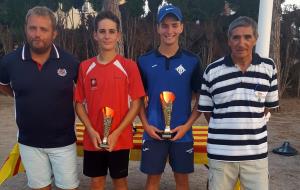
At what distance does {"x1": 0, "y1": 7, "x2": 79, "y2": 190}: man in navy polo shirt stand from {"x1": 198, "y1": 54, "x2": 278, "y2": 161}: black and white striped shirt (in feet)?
4.16

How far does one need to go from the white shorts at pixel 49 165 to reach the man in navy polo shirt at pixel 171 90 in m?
0.67

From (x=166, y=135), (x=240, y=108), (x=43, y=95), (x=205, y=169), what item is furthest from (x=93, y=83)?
(x=205, y=169)

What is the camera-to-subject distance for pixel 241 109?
2982 mm

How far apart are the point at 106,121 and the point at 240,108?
1.08 metres

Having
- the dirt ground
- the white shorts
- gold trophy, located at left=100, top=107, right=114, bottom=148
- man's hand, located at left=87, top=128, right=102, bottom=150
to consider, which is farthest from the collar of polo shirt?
the dirt ground

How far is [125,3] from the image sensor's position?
1355 centimetres

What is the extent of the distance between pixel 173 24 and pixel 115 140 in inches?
45.0

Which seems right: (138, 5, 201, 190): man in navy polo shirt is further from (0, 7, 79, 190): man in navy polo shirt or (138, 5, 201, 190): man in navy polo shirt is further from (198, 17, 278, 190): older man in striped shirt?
(0, 7, 79, 190): man in navy polo shirt

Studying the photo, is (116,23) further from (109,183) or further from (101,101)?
(109,183)

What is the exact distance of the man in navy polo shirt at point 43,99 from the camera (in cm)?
325

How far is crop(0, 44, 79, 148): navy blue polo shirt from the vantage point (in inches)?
128

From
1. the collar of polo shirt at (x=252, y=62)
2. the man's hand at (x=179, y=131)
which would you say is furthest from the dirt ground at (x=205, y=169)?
the collar of polo shirt at (x=252, y=62)

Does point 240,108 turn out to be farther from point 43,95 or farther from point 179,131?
point 43,95

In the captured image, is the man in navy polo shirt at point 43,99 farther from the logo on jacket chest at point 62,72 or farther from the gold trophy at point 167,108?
the gold trophy at point 167,108
